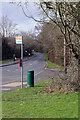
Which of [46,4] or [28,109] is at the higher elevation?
[46,4]

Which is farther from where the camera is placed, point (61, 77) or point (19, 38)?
point (19, 38)

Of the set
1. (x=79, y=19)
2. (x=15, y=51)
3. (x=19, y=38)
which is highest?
(x=79, y=19)

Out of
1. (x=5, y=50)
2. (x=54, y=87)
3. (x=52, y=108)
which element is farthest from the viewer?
(x=5, y=50)

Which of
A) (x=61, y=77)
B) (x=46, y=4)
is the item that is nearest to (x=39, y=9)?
(x=46, y=4)

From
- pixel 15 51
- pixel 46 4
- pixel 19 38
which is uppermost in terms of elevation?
pixel 46 4

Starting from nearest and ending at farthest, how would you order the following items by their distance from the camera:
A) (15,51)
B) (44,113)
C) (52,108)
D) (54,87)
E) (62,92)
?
(44,113), (52,108), (62,92), (54,87), (15,51)

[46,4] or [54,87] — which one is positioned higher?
[46,4]

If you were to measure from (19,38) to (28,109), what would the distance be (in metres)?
6.18

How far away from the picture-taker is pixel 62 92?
8.85 meters

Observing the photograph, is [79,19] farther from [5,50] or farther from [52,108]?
[5,50]

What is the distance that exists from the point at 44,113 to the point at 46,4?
5541 mm

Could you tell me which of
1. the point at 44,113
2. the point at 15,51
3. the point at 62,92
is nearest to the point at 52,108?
the point at 44,113

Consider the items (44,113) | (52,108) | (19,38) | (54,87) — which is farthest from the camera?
(19,38)

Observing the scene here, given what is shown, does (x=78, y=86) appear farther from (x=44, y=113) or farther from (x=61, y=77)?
(x=44, y=113)
